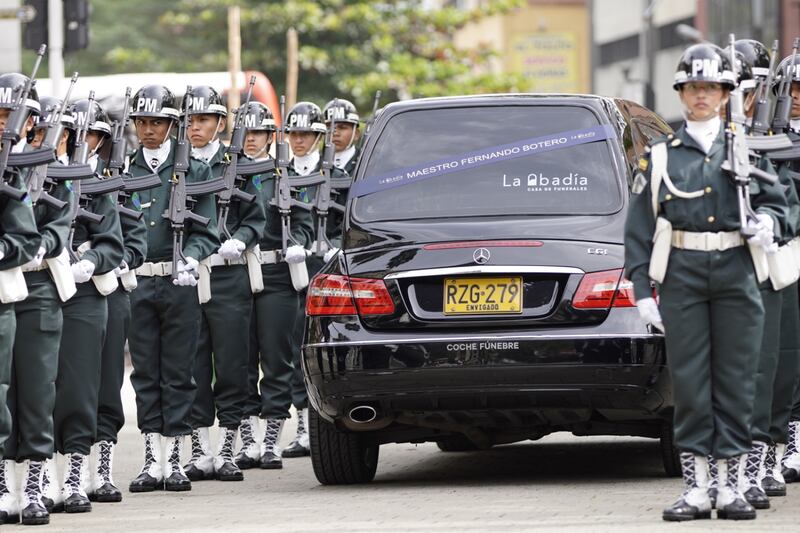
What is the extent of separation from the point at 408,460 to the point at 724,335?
4166 mm

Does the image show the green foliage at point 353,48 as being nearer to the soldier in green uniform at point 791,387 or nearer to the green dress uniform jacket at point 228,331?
the green dress uniform jacket at point 228,331

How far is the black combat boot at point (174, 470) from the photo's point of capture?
445 inches

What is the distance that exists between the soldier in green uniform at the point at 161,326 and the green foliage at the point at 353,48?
73.4 feet

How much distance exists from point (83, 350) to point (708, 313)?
314 centimetres

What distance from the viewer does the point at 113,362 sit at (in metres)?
10.8

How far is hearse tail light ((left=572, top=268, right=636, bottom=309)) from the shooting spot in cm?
970

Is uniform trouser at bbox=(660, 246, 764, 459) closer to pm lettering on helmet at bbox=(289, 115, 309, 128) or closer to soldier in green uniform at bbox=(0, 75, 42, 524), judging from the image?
soldier in green uniform at bbox=(0, 75, 42, 524)

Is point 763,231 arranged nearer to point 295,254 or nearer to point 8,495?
point 8,495

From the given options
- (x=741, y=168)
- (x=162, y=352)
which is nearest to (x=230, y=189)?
(x=162, y=352)

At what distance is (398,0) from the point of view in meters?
36.0

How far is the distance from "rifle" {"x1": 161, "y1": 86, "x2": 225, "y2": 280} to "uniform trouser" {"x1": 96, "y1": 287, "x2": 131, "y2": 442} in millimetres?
575

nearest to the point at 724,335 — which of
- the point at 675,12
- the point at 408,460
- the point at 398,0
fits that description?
the point at 408,460

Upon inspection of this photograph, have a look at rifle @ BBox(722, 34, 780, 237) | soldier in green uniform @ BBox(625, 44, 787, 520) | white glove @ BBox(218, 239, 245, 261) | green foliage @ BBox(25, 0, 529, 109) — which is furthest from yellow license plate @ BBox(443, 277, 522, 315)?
green foliage @ BBox(25, 0, 529, 109)

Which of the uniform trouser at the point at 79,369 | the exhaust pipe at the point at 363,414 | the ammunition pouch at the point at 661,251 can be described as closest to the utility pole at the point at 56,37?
the uniform trouser at the point at 79,369
